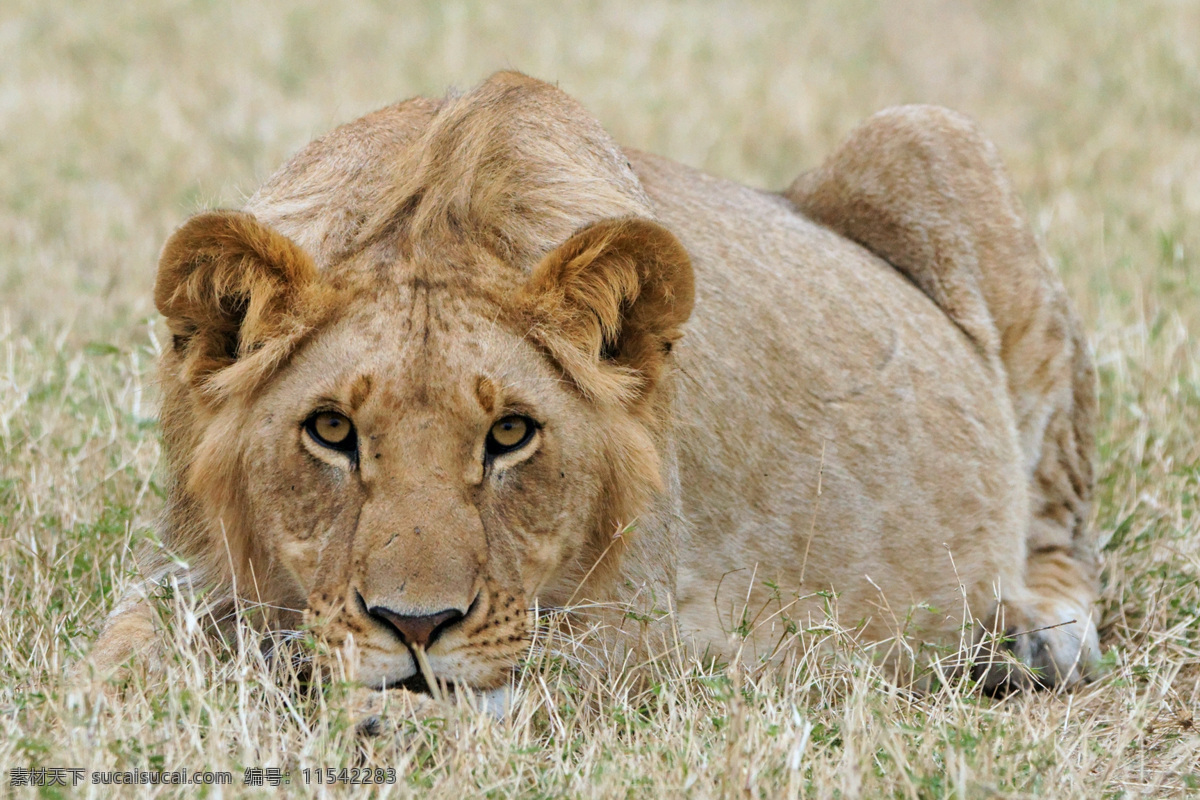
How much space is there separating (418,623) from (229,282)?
0.93 meters

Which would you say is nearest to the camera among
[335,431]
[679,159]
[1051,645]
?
[335,431]

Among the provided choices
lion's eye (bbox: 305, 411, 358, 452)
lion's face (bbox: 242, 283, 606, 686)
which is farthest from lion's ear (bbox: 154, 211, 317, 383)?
lion's eye (bbox: 305, 411, 358, 452)

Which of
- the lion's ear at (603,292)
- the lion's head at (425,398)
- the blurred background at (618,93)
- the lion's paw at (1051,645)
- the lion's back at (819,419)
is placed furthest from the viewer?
the blurred background at (618,93)

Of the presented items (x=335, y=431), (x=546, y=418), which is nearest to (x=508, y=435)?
(x=546, y=418)

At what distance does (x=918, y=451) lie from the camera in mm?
5312

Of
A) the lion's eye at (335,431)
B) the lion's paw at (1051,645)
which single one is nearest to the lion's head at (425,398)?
the lion's eye at (335,431)

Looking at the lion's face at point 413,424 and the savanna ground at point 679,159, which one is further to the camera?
the savanna ground at point 679,159

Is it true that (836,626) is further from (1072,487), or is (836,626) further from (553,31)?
(553,31)

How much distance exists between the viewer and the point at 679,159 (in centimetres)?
1040

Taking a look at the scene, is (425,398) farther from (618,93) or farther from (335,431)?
(618,93)

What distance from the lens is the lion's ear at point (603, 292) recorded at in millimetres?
3676

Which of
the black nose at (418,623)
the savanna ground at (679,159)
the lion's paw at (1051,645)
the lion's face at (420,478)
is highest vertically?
the lion's face at (420,478)

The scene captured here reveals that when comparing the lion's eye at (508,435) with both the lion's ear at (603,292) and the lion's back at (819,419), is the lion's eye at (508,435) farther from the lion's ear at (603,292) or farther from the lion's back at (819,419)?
the lion's back at (819,419)

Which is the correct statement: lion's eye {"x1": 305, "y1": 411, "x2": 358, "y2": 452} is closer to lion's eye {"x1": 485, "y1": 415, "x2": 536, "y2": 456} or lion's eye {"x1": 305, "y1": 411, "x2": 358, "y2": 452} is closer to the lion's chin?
lion's eye {"x1": 485, "y1": 415, "x2": 536, "y2": 456}
